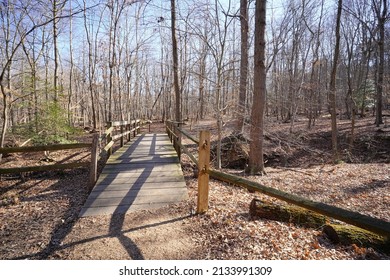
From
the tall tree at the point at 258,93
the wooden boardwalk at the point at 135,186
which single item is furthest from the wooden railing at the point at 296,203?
the tall tree at the point at 258,93

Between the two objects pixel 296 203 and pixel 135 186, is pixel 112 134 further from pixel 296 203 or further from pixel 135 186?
pixel 296 203

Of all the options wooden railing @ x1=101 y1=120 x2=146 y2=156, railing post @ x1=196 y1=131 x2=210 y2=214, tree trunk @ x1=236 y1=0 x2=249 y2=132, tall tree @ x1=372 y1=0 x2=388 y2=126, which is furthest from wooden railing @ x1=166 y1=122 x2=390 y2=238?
tall tree @ x1=372 y1=0 x2=388 y2=126

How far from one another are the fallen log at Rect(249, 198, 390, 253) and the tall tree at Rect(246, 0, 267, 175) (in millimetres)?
2775

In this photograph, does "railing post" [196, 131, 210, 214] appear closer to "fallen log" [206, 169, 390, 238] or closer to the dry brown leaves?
the dry brown leaves

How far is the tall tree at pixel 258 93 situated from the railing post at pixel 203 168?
9.10 feet

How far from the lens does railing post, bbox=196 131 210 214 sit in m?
3.50

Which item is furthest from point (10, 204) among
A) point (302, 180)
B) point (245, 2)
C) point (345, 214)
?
point (245, 2)

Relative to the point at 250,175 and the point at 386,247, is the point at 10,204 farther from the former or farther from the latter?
the point at 386,247

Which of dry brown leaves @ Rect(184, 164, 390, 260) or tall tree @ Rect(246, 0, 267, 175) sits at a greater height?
tall tree @ Rect(246, 0, 267, 175)

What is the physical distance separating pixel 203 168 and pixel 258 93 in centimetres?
324

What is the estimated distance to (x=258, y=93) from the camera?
577 centimetres

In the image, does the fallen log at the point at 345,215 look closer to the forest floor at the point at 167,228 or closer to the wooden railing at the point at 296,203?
the wooden railing at the point at 296,203

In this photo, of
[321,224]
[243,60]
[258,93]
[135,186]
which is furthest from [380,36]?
[135,186]
